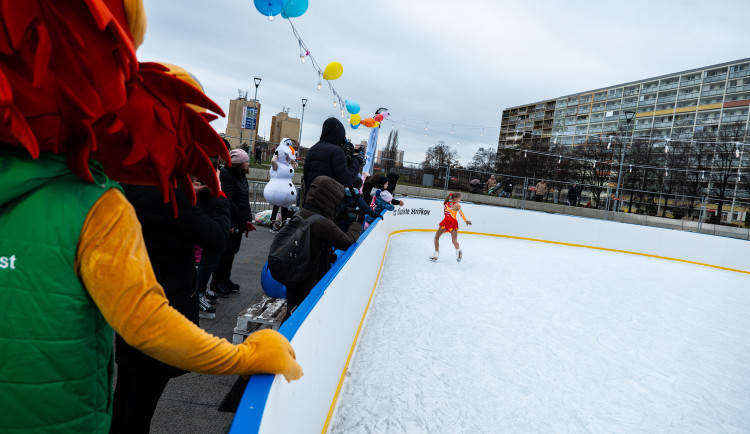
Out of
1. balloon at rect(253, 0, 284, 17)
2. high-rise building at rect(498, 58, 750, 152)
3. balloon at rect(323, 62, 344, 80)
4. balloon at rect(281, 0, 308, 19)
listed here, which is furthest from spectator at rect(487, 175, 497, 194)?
high-rise building at rect(498, 58, 750, 152)

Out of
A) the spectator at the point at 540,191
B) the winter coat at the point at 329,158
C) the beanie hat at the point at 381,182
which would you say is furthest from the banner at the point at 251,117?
the winter coat at the point at 329,158

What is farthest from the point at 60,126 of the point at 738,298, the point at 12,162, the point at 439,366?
the point at 738,298

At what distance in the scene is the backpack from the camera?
2.61 meters

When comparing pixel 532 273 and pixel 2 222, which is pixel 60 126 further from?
pixel 532 273

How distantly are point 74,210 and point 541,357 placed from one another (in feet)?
13.5

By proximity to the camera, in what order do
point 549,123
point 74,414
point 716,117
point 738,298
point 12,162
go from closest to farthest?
point 12,162
point 74,414
point 738,298
point 716,117
point 549,123

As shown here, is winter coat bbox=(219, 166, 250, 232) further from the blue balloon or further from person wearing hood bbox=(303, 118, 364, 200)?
the blue balloon

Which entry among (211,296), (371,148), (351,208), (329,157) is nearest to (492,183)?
(371,148)

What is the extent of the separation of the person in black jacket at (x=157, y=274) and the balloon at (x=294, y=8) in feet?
12.2

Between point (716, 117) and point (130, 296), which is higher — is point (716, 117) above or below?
above

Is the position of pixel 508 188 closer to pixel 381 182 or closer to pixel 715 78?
pixel 381 182

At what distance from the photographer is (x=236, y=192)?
400 cm

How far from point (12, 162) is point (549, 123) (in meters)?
93.9

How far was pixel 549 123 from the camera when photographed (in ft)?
281
